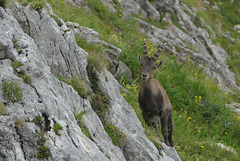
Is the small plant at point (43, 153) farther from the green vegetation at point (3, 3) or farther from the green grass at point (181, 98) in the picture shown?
the green vegetation at point (3, 3)

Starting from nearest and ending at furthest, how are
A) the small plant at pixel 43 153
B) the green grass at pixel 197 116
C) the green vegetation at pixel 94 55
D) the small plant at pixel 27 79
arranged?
the small plant at pixel 43 153
the small plant at pixel 27 79
the green vegetation at pixel 94 55
the green grass at pixel 197 116

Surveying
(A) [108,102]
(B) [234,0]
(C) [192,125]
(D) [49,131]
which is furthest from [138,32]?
(B) [234,0]

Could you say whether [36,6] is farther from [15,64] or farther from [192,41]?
[192,41]

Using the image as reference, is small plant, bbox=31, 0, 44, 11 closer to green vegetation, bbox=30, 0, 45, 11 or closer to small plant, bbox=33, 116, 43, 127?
green vegetation, bbox=30, 0, 45, 11

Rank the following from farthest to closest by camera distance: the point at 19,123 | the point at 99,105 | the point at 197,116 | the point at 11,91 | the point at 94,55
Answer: the point at 197,116 < the point at 94,55 < the point at 99,105 < the point at 11,91 < the point at 19,123

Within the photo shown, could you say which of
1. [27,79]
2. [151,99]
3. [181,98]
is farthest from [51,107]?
[181,98]

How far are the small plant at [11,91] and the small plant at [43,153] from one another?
861mm

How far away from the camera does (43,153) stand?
364 cm

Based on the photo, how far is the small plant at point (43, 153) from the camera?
3.61 m

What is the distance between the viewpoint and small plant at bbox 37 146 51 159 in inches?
142

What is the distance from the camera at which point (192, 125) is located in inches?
456

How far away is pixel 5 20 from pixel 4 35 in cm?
54

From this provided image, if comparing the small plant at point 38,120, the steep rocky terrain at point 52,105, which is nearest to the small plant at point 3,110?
the steep rocky terrain at point 52,105

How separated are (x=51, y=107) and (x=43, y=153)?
0.86 m
